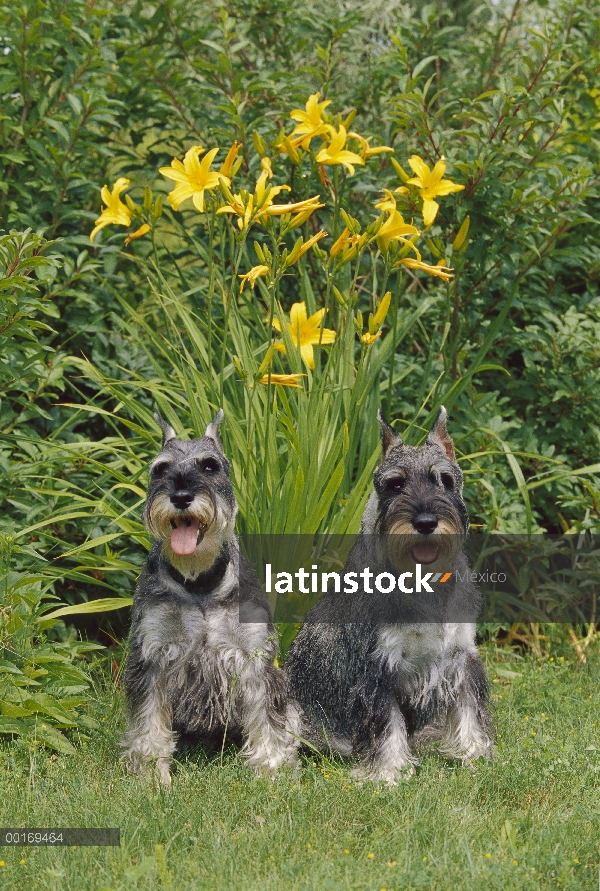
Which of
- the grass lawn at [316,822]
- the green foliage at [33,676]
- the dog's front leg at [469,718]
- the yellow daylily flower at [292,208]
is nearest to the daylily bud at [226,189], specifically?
the yellow daylily flower at [292,208]

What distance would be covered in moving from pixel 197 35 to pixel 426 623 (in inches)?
149

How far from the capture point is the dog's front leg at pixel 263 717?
11.8 ft

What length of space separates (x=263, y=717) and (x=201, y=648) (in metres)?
0.33

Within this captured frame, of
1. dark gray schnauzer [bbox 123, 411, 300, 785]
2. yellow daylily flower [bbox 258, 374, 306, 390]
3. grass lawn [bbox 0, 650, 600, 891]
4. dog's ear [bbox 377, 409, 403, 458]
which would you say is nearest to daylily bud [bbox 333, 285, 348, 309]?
yellow daylily flower [bbox 258, 374, 306, 390]

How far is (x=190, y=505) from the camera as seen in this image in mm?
3352

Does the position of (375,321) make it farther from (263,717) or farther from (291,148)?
(263,717)

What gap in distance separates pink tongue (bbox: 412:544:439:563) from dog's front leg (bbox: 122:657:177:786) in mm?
992

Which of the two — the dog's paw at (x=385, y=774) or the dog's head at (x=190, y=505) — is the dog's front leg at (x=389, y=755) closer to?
the dog's paw at (x=385, y=774)

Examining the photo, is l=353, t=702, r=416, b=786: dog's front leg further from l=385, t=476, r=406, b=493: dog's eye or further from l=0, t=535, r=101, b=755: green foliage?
l=0, t=535, r=101, b=755: green foliage

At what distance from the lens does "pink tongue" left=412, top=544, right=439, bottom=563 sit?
3.38 m

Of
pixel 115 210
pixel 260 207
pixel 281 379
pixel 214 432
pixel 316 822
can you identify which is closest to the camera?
pixel 316 822

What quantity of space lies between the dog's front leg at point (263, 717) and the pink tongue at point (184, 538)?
49 cm

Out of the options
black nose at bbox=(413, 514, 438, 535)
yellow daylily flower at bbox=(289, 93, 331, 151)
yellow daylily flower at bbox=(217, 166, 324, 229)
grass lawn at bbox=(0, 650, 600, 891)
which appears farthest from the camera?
yellow daylily flower at bbox=(289, 93, 331, 151)

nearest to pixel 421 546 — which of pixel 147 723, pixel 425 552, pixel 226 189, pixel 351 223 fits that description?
pixel 425 552
